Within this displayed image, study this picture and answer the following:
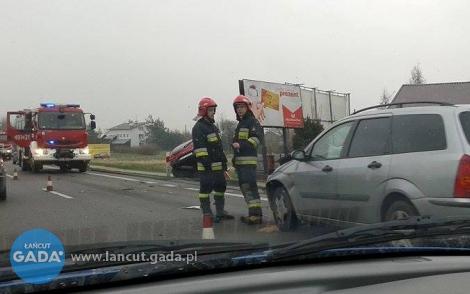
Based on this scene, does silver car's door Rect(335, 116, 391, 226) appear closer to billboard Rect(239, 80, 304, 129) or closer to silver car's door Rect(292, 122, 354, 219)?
silver car's door Rect(292, 122, 354, 219)

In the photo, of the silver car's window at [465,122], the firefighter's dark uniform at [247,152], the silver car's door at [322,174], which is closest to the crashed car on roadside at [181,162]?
the firefighter's dark uniform at [247,152]

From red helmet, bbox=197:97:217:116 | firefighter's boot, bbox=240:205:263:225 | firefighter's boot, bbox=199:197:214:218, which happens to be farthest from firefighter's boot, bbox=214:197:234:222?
red helmet, bbox=197:97:217:116

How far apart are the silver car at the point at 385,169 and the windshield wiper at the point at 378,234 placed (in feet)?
4.25

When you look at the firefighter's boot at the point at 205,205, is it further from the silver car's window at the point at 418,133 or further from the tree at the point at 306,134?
the tree at the point at 306,134

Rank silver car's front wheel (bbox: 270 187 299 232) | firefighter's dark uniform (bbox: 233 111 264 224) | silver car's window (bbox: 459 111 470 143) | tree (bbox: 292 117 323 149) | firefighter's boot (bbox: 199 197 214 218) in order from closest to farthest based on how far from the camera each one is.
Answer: silver car's window (bbox: 459 111 470 143) < silver car's front wheel (bbox: 270 187 299 232) < firefighter's boot (bbox: 199 197 214 218) < firefighter's dark uniform (bbox: 233 111 264 224) < tree (bbox: 292 117 323 149)

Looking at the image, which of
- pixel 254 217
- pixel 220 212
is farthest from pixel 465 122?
pixel 220 212

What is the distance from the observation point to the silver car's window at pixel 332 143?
20.9ft

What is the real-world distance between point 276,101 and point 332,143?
46.5 feet

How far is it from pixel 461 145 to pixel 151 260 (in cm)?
334

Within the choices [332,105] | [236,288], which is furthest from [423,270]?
[332,105]

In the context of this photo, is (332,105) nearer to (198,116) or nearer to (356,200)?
(198,116)

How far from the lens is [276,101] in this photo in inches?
813

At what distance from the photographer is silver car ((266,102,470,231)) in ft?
16.7

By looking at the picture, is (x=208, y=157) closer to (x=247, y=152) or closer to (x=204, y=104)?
(x=247, y=152)
